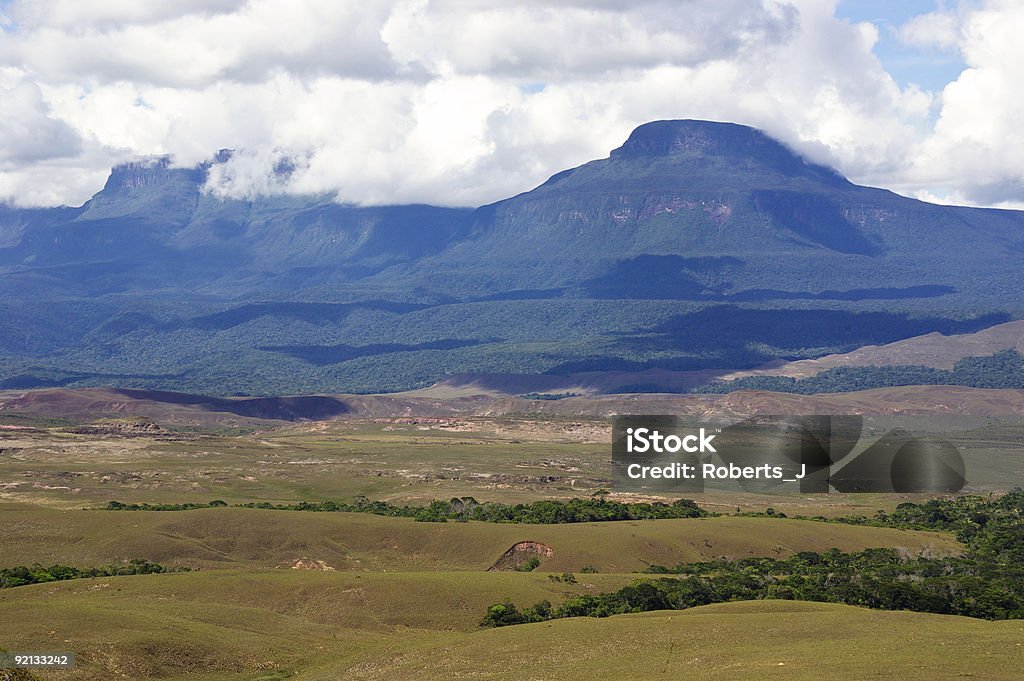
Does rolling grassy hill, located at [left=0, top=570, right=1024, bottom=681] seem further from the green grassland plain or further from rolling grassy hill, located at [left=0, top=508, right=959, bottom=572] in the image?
rolling grassy hill, located at [left=0, top=508, right=959, bottom=572]

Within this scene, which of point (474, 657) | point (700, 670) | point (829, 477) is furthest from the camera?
point (829, 477)

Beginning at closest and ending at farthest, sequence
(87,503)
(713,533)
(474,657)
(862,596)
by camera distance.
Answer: (474,657) < (862,596) < (713,533) < (87,503)

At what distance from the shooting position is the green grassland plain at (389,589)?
5597 cm

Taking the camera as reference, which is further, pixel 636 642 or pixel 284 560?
pixel 284 560

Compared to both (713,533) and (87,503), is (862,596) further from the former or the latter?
(87,503)

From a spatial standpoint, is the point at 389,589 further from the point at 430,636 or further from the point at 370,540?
the point at 370,540

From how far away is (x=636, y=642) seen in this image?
59812mm

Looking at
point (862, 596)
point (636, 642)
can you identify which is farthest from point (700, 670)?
point (862, 596)

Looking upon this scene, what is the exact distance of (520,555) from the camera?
90125mm

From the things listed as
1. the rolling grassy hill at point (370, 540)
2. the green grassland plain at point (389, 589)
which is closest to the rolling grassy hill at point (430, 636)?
the green grassland plain at point (389, 589)

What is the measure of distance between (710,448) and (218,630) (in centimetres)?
8714

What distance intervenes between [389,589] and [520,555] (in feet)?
58.0

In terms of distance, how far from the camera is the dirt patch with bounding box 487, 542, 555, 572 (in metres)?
88.8

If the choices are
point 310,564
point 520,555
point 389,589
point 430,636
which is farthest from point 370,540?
point 430,636
